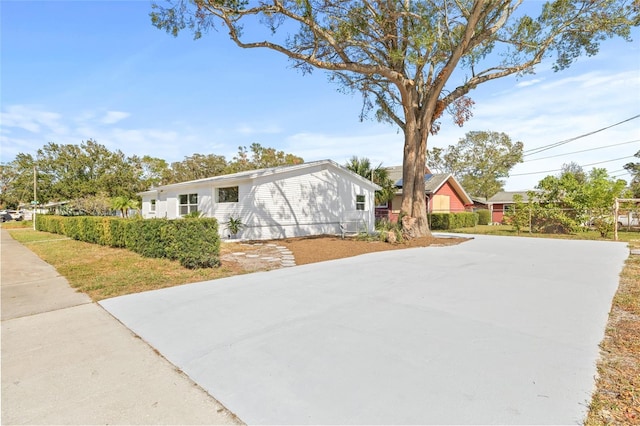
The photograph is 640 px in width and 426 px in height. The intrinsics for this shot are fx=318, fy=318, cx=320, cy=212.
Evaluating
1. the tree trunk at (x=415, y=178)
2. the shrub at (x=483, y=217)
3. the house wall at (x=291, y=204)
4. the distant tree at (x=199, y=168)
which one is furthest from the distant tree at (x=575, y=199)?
the distant tree at (x=199, y=168)

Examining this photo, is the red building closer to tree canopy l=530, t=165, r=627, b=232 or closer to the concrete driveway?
tree canopy l=530, t=165, r=627, b=232

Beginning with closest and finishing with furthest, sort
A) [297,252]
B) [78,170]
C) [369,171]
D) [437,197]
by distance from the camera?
1. [297,252]
2. [369,171]
3. [437,197]
4. [78,170]

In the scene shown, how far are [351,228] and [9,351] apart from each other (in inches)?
617

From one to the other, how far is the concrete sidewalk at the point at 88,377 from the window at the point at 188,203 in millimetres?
13253

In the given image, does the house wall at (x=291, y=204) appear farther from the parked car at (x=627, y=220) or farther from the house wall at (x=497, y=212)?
the house wall at (x=497, y=212)

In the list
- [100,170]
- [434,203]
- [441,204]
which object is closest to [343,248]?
[434,203]

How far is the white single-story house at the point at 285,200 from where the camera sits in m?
14.6

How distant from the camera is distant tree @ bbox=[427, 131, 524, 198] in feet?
137

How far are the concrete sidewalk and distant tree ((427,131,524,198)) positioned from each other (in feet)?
153

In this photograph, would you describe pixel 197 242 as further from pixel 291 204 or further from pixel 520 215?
pixel 520 215

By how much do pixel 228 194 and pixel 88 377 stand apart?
13094 millimetres

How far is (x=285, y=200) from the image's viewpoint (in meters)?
15.5

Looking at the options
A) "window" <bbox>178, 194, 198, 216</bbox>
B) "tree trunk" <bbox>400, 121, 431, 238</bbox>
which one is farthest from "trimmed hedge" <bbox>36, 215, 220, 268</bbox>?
"tree trunk" <bbox>400, 121, 431, 238</bbox>

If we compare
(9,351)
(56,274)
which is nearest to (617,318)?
(9,351)
